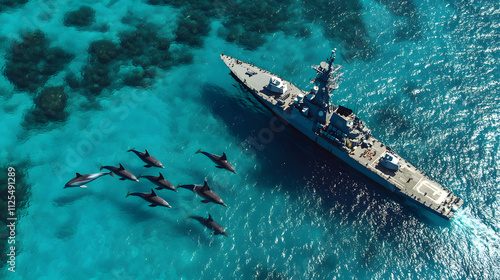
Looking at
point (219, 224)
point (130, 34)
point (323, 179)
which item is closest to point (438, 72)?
point (323, 179)

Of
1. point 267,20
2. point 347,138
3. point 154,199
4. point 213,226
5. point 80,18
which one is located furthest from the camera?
point 267,20

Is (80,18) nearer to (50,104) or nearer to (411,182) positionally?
(50,104)

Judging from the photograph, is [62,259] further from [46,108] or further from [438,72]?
[438,72]

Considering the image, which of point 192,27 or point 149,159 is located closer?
point 149,159

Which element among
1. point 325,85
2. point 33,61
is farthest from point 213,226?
point 33,61

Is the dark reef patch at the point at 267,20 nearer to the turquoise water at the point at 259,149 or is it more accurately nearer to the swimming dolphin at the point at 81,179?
the turquoise water at the point at 259,149

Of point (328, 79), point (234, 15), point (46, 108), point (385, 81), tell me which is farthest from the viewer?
point (234, 15)
